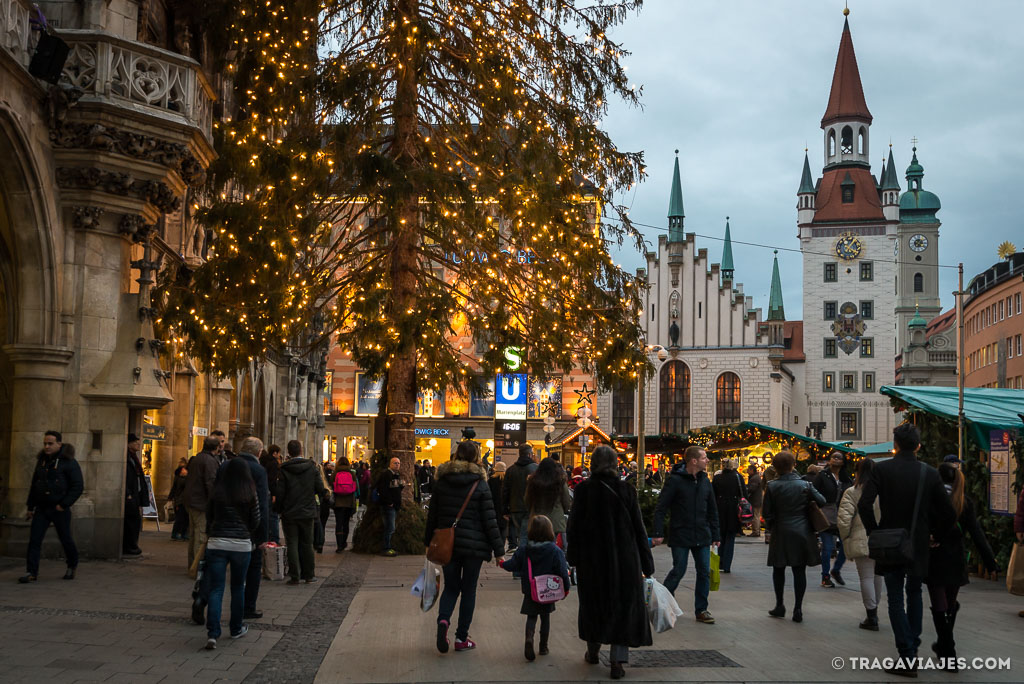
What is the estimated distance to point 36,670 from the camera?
7.18 meters

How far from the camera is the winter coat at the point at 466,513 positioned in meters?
8.50

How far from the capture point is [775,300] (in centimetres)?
A: 9462

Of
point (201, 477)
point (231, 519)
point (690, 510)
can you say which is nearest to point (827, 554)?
point (690, 510)

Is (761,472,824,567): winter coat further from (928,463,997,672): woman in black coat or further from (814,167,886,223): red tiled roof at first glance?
(814,167,886,223): red tiled roof

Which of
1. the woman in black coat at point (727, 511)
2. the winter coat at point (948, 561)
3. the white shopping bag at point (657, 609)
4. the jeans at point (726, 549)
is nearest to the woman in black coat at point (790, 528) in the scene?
the woman in black coat at point (727, 511)

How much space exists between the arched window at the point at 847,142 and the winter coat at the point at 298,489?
97.5 metres

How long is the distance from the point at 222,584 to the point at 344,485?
910 centimetres

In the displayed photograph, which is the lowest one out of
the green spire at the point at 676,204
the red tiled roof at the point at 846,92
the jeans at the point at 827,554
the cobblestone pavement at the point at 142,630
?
the cobblestone pavement at the point at 142,630

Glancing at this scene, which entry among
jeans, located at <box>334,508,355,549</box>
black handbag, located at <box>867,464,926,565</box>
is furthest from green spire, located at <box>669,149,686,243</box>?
black handbag, located at <box>867,464,926,565</box>

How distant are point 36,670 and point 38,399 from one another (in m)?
7.26

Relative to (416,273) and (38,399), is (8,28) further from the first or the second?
(416,273)

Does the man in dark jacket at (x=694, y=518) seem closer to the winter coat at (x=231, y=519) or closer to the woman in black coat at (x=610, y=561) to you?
the woman in black coat at (x=610, y=561)

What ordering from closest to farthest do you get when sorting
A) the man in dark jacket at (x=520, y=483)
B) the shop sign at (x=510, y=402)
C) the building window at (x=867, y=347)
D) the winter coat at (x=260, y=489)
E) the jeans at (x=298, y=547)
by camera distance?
the winter coat at (x=260, y=489) < the jeans at (x=298, y=547) < the man in dark jacket at (x=520, y=483) < the shop sign at (x=510, y=402) < the building window at (x=867, y=347)

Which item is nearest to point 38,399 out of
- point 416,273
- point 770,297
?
point 416,273
